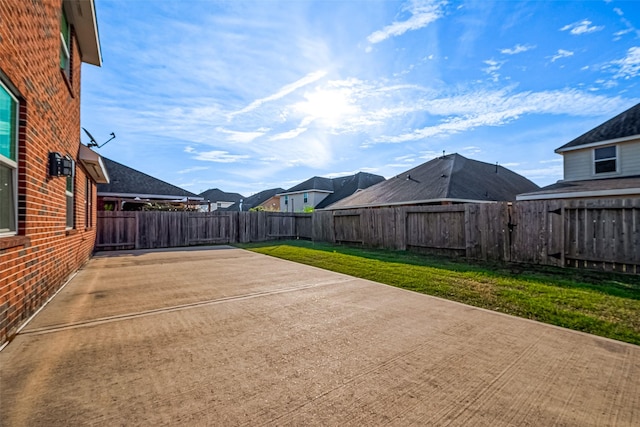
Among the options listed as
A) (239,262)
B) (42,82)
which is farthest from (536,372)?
(239,262)

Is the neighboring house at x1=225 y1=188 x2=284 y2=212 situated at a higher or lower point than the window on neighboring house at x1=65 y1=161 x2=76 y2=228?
higher

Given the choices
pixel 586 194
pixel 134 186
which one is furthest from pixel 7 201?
pixel 134 186

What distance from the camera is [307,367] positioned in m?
2.60

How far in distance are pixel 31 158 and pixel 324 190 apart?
30384 mm

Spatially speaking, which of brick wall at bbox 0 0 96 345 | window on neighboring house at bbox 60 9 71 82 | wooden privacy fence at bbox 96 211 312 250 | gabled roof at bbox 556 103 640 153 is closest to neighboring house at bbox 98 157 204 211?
wooden privacy fence at bbox 96 211 312 250

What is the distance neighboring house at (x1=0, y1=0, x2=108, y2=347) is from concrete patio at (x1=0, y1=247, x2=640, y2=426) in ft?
1.76

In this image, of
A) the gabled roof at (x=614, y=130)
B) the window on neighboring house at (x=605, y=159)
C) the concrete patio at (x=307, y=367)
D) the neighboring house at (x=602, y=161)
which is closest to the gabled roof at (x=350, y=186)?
the neighboring house at (x=602, y=161)

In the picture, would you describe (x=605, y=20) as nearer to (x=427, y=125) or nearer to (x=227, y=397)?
(x=427, y=125)

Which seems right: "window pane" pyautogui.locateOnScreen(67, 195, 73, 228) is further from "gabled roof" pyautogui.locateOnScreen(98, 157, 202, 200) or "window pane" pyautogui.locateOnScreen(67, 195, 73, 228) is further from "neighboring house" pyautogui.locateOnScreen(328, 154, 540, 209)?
"neighboring house" pyautogui.locateOnScreen(328, 154, 540, 209)

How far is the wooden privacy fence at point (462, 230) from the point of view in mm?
6551

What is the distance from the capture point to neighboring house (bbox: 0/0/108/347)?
9.64 ft

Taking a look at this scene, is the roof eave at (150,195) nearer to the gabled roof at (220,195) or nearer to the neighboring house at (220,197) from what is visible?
the neighboring house at (220,197)

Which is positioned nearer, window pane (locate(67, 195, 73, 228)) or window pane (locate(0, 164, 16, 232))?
window pane (locate(0, 164, 16, 232))

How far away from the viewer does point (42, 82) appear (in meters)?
4.04
